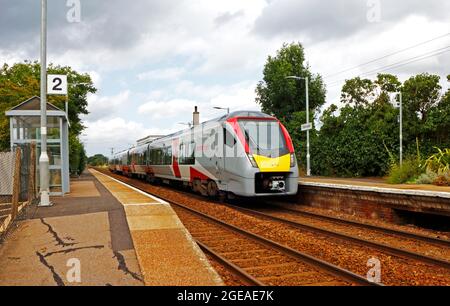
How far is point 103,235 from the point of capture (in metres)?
7.50

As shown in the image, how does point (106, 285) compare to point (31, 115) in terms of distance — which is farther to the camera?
point (31, 115)

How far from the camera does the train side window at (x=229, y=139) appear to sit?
509 inches

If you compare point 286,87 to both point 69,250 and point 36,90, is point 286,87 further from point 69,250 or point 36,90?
point 69,250

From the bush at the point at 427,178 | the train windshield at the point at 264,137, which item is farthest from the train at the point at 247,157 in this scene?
the bush at the point at 427,178

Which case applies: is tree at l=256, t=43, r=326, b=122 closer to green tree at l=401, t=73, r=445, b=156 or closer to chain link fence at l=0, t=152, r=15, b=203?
green tree at l=401, t=73, r=445, b=156

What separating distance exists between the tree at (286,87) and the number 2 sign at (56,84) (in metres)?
32.9

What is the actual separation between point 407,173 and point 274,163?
6.05 metres

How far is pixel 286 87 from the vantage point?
44.3 m

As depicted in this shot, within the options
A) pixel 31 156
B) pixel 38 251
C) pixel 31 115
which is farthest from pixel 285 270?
pixel 31 115

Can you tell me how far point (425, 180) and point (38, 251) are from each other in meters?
12.2

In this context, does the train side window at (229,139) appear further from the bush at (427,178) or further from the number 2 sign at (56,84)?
the bush at (427,178)
